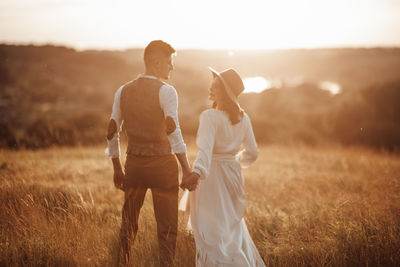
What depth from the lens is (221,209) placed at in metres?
2.85

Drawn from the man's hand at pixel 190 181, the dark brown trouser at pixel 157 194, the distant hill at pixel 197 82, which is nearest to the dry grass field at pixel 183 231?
the dark brown trouser at pixel 157 194

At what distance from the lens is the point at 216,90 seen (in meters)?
2.88

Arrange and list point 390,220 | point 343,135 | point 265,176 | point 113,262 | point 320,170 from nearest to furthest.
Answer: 1. point 113,262
2. point 390,220
3. point 265,176
4. point 320,170
5. point 343,135

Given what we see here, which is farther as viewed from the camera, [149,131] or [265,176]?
[265,176]

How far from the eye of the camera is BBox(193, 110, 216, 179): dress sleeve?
2.68 meters

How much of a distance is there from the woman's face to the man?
445 mm

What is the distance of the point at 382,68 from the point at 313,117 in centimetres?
5148

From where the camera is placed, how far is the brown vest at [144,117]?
8.69 ft

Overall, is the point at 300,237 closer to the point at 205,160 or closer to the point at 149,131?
the point at 205,160

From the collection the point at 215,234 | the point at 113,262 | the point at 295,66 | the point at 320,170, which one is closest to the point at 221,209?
the point at 215,234

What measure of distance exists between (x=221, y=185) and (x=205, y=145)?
0.47m

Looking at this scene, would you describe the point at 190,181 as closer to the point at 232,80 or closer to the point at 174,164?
the point at 174,164

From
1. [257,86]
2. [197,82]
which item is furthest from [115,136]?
[197,82]

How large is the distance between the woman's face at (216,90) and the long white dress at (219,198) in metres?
0.15
